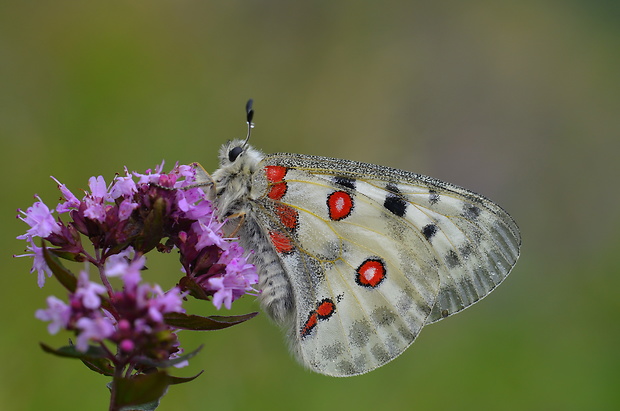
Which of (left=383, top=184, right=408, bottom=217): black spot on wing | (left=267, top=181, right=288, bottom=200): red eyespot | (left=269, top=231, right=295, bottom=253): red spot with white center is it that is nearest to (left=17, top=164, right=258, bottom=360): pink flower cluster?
(left=269, top=231, right=295, bottom=253): red spot with white center

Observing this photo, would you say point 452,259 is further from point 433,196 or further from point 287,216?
point 287,216

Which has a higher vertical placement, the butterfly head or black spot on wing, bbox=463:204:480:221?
the butterfly head

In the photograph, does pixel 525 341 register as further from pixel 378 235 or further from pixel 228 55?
pixel 228 55

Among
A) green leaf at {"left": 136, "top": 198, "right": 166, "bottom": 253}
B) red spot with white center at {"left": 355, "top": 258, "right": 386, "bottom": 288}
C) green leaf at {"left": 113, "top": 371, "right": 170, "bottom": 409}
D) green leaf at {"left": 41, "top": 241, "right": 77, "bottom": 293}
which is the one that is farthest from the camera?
red spot with white center at {"left": 355, "top": 258, "right": 386, "bottom": 288}

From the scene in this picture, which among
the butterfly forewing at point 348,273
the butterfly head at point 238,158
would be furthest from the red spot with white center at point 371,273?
the butterfly head at point 238,158

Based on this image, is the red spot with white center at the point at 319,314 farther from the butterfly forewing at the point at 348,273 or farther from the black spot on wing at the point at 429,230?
the black spot on wing at the point at 429,230

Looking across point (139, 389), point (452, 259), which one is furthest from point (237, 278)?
point (452, 259)

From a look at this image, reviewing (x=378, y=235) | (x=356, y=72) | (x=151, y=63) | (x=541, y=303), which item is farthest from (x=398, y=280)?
(x=356, y=72)

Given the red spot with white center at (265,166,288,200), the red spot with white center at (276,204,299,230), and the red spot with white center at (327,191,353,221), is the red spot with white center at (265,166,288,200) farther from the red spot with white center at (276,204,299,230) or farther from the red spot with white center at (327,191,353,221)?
the red spot with white center at (327,191,353,221)
